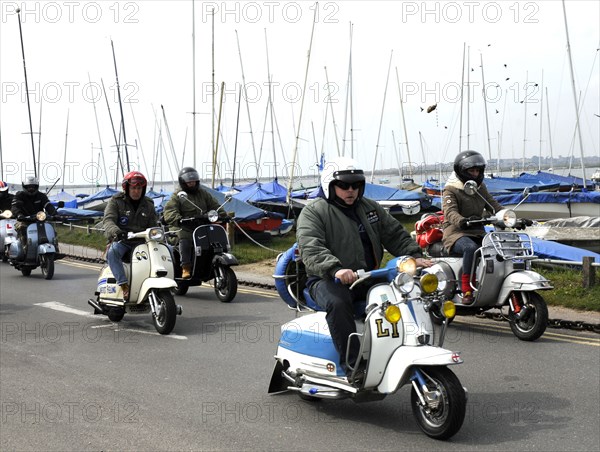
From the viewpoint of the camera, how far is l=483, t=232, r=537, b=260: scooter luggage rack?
9.06 metres

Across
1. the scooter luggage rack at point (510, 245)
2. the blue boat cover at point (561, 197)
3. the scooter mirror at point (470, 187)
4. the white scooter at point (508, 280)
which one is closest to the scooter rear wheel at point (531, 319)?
the white scooter at point (508, 280)

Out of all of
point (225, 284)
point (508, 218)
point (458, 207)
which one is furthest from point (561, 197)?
point (508, 218)

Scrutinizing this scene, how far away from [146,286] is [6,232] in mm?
8784

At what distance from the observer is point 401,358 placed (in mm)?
5410

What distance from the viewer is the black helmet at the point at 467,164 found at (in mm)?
9398

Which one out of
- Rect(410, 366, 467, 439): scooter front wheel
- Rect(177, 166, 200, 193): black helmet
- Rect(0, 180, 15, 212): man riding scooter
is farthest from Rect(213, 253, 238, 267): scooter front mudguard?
Rect(0, 180, 15, 212): man riding scooter

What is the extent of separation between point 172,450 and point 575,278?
8545 millimetres

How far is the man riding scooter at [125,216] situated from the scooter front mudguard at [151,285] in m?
0.38

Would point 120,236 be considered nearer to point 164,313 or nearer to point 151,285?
point 151,285

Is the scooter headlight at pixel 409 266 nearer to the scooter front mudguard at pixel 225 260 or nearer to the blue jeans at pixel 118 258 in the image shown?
the blue jeans at pixel 118 258

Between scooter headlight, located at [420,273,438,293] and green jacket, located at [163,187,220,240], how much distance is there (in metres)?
7.70

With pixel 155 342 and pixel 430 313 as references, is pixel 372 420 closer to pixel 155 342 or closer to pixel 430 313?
Answer: pixel 430 313

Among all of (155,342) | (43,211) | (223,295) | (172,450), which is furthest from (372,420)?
(43,211)

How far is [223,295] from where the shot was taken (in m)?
12.6
